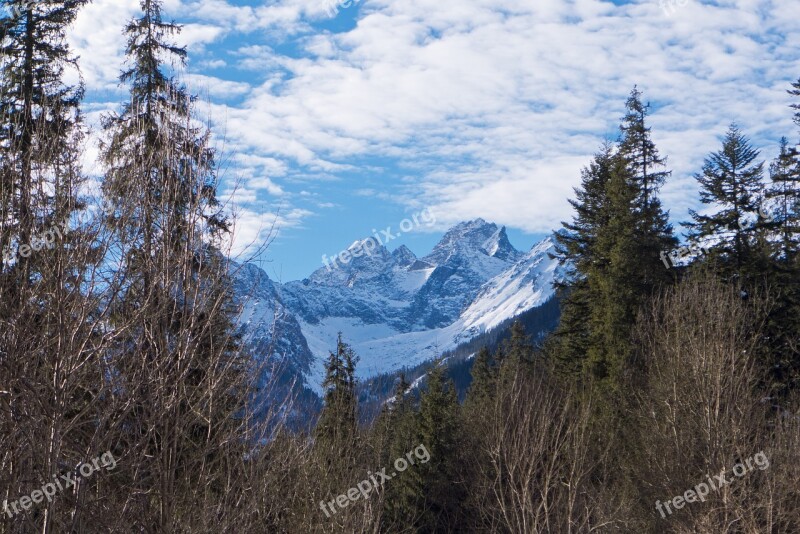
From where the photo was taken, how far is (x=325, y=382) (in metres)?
26.2

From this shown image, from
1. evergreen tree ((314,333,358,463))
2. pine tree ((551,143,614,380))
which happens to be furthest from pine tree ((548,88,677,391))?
evergreen tree ((314,333,358,463))

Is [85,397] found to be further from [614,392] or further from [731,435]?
[614,392]

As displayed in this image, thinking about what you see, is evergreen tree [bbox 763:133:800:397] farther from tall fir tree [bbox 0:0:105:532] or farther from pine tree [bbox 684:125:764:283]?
tall fir tree [bbox 0:0:105:532]

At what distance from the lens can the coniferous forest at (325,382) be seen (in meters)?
7.58

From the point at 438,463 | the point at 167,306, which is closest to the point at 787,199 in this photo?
the point at 438,463

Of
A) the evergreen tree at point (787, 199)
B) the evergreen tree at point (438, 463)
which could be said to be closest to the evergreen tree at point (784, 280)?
the evergreen tree at point (787, 199)

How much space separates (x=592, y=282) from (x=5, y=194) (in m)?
28.6

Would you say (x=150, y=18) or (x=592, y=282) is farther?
(x=592, y=282)

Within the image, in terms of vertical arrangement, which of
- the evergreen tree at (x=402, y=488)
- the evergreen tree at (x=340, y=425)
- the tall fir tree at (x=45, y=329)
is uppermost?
the tall fir tree at (x=45, y=329)

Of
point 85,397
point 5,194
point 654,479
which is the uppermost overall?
point 5,194

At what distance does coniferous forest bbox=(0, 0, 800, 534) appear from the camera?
7.58m

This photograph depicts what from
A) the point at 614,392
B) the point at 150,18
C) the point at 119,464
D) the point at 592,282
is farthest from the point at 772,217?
the point at 119,464

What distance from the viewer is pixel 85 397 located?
9.17m

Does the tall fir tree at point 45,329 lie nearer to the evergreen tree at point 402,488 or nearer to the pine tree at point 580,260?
the evergreen tree at point 402,488
